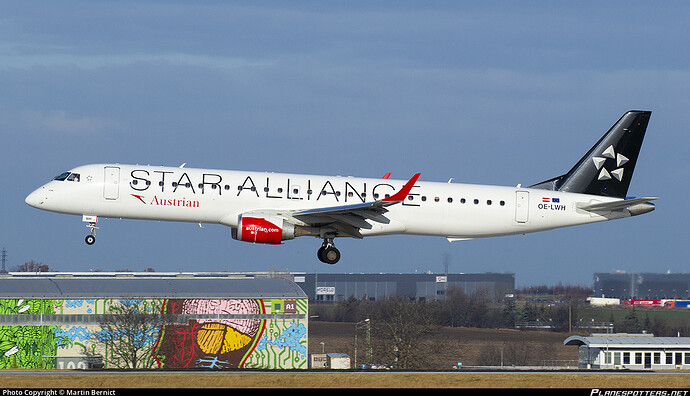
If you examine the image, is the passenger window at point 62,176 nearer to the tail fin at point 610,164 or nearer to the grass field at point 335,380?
the grass field at point 335,380

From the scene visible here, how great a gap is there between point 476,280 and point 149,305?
106 metres

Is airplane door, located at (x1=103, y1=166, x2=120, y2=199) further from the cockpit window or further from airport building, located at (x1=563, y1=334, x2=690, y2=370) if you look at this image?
airport building, located at (x1=563, y1=334, x2=690, y2=370)

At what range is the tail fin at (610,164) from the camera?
53844 millimetres

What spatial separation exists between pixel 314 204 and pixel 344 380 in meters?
10.1

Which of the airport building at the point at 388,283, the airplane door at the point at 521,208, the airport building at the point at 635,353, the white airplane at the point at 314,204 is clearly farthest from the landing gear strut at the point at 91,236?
the airport building at the point at 388,283

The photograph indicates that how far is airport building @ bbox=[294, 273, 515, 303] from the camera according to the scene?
173 metres

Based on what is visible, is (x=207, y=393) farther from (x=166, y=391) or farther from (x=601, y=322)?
(x=601, y=322)

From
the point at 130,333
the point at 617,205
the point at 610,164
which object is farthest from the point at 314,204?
the point at 130,333

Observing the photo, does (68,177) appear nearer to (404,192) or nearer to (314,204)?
(314,204)

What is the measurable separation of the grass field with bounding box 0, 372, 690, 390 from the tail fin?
12.4m

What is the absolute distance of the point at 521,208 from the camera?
169 ft

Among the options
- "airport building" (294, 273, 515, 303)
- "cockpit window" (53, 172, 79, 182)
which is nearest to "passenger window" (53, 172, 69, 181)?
"cockpit window" (53, 172, 79, 182)

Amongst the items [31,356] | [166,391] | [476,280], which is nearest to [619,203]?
[166,391]

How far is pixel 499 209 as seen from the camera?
5122 cm
